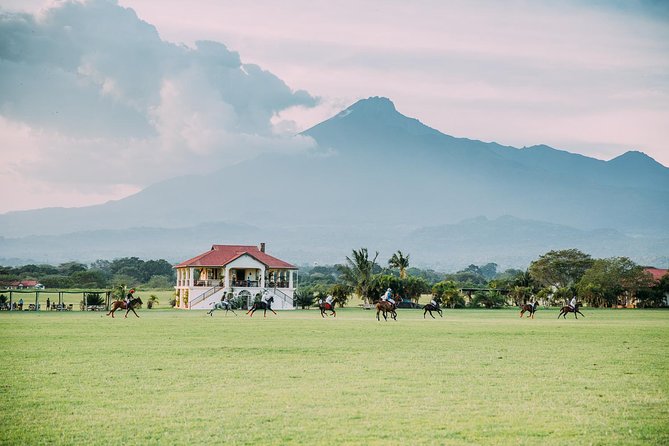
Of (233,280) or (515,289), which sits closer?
(233,280)

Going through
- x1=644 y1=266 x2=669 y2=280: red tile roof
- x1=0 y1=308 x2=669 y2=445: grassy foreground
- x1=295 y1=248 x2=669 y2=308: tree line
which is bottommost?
x1=0 y1=308 x2=669 y2=445: grassy foreground

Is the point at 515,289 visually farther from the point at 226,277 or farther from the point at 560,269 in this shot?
the point at 226,277

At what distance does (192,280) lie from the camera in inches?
2844

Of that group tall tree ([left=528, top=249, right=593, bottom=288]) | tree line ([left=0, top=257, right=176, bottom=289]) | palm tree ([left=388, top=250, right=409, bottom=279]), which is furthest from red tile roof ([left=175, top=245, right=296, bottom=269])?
tree line ([left=0, top=257, right=176, bottom=289])

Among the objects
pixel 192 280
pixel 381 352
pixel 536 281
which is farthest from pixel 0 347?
pixel 536 281

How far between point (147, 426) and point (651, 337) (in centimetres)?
2115

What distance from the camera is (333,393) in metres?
14.7

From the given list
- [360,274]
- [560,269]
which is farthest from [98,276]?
[560,269]

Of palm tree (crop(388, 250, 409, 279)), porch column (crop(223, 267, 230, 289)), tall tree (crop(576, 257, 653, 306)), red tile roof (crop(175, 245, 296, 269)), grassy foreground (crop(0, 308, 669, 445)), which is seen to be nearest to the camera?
grassy foreground (crop(0, 308, 669, 445))

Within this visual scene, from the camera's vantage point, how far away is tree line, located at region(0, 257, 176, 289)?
389ft

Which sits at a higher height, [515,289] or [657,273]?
[657,273]

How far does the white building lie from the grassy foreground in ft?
154

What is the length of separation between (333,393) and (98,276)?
11087cm

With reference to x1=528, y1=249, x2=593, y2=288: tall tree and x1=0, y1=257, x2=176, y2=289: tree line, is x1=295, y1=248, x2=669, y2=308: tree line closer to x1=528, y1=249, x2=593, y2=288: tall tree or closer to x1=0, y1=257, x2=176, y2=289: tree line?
x1=528, y1=249, x2=593, y2=288: tall tree
